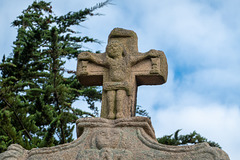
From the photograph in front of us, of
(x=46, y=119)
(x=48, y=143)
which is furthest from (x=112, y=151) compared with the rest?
(x=46, y=119)

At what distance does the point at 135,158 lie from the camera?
4.91 m

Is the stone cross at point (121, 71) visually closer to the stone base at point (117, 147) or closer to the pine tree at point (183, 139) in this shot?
the stone base at point (117, 147)

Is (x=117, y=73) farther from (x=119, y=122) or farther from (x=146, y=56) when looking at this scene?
(x=119, y=122)

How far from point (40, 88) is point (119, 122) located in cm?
515

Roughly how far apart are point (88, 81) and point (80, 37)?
679 centimetres

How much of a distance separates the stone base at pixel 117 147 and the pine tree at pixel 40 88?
7.09ft

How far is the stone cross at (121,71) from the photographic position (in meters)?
5.82

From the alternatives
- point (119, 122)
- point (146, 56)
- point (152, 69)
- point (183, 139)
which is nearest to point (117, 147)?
point (119, 122)

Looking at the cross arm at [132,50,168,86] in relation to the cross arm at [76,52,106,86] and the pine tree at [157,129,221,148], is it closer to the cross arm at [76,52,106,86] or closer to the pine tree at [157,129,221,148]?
the cross arm at [76,52,106,86]

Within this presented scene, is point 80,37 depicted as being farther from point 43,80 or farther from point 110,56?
point 110,56

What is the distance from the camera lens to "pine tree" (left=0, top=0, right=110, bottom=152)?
7.98m

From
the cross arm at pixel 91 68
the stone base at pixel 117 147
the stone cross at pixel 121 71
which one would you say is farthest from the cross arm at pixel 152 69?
the stone base at pixel 117 147

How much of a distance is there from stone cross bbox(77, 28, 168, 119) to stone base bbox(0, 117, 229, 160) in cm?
43

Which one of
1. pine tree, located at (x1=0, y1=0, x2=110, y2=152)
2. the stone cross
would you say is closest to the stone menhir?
the stone cross
